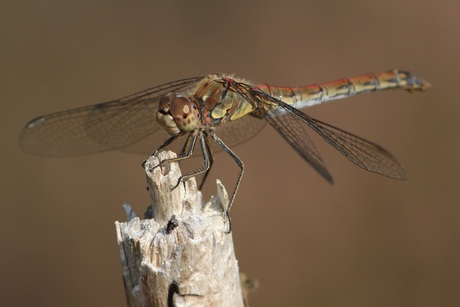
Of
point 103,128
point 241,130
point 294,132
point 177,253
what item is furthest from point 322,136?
→ point 177,253

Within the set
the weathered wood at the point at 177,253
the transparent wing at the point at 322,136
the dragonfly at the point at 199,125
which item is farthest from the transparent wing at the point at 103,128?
the weathered wood at the point at 177,253

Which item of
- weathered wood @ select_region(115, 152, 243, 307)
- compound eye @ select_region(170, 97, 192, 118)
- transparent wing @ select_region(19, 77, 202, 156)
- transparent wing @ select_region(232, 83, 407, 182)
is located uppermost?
transparent wing @ select_region(19, 77, 202, 156)

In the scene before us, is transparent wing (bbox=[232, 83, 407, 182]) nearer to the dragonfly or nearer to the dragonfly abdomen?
the dragonfly

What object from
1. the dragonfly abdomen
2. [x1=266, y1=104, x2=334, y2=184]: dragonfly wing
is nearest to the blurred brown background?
the dragonfly abdomen

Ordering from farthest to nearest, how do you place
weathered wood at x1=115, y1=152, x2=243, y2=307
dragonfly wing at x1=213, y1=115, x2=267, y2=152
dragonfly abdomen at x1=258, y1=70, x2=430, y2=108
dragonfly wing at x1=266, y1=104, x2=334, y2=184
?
dragonfly abdomen at x1=258, y1=70, x2=430, y2=108 → dragonfly wing at x1=213, y1=115, x2=267, y2=152 → dragonfly wing at x1=266, y1=104, x2=334, y2=184 → weathered wood at x1=115, y1=152, x2=243, y2=307

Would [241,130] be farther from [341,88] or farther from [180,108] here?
[341,88]

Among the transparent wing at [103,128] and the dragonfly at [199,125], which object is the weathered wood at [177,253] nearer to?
the dragonfly at [199,125]

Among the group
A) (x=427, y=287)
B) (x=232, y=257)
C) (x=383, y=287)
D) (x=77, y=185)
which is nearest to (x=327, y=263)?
(x=383, y=287)
